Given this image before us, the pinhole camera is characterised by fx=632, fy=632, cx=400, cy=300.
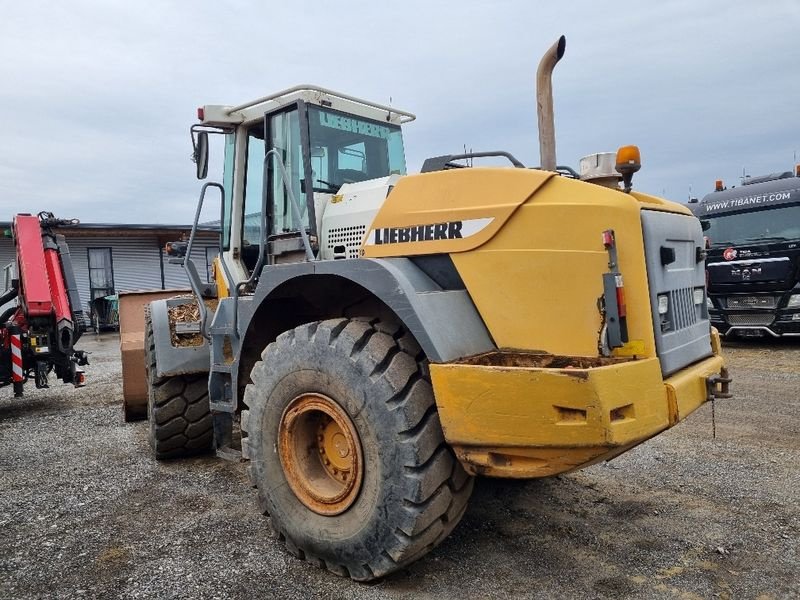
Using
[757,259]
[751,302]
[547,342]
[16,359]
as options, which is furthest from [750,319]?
[16,359]

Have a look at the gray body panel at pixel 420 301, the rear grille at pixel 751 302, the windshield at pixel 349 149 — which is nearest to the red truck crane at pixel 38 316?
the windshield at pixel 349 149

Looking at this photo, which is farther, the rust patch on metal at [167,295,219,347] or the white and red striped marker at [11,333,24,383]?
the white and red striped marker at [11,333,24,383]

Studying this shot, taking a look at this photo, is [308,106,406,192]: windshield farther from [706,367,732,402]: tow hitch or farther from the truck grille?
the truck grille

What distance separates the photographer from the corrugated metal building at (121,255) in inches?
813

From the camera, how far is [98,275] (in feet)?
69.8

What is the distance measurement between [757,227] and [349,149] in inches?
342

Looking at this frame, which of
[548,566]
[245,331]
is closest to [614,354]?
[548,566]

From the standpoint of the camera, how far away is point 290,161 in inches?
165

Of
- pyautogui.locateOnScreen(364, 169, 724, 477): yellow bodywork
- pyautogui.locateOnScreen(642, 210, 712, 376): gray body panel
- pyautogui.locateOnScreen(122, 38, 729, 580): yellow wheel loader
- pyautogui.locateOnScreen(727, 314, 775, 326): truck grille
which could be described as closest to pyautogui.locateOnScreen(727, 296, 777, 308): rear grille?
pyautogui.locateOnScreen(727, 314, 775, 326): truck grille

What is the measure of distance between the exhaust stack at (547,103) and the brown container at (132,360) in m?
4.39

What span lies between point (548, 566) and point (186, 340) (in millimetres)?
3256

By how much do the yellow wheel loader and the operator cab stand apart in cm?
47

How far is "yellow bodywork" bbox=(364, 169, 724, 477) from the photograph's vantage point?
250 cm

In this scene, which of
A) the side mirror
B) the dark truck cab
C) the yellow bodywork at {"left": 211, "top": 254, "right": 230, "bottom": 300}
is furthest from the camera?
the dark truck cab
